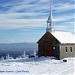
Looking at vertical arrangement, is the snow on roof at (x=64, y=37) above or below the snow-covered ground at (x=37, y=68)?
above

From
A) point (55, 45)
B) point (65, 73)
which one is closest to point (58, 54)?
point (55, 45)

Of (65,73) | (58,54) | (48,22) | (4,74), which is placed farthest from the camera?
(48,22)

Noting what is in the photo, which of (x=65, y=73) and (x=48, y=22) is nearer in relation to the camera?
(x=65, y=73)

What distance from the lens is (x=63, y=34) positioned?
51750mm

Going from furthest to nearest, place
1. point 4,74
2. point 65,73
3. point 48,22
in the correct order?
1. point 48,22
2. point 65,73
3. point 4,74

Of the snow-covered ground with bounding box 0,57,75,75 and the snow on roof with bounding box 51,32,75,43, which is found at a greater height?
the snow on roof with bounding box 51,32,75,43

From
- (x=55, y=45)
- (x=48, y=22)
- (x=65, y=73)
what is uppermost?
(x=48, y=22)

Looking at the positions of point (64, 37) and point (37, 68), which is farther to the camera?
point (64, 37)

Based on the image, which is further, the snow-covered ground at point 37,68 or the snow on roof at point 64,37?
the snow on roof at point 64,37

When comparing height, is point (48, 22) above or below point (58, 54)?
above

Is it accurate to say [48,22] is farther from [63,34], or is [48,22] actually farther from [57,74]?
[57,74]

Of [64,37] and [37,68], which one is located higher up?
[64,37]

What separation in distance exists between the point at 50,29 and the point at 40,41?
9.29 ft

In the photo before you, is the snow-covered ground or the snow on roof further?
the snow on roof
